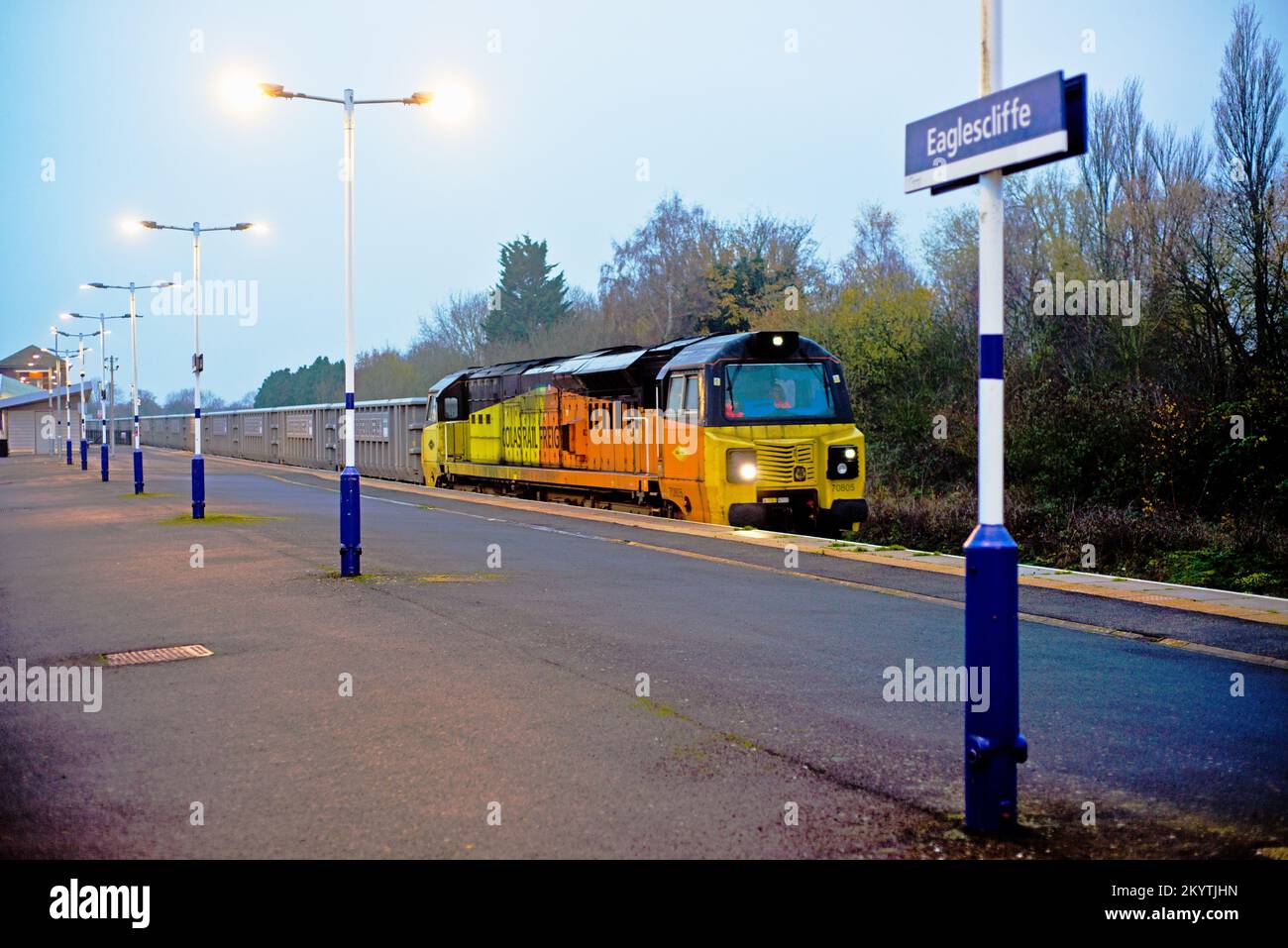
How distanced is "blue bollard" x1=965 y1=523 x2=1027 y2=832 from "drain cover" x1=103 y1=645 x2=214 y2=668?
6264mm

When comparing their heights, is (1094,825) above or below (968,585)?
below

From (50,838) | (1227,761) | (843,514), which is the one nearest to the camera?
(50,838)

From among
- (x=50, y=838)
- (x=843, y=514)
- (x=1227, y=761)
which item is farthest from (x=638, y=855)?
(x=843, y=514)

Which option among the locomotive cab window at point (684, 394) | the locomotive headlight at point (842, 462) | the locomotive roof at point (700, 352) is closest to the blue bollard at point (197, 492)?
the locomotive roof at point (700, 352)

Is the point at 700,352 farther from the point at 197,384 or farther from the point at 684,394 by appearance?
the point at 197,384

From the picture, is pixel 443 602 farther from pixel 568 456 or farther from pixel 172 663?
pixel 568 456

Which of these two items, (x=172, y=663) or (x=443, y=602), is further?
(x=443, y=602)

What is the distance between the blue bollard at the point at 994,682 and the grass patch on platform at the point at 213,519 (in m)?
17.5

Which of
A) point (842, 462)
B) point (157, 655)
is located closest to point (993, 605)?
point (157, 655)

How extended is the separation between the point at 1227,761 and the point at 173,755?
5.68 metres

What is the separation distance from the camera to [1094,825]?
16.9 ft

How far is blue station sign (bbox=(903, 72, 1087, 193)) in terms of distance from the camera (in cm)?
469

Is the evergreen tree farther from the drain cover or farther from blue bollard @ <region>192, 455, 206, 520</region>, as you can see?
the drain cover

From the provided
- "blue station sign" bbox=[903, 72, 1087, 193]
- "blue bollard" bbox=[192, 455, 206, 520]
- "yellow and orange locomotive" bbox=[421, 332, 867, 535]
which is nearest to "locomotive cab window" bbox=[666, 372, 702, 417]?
"yellow and orange locomotive" bbox=[421, 332, 867, 535]
